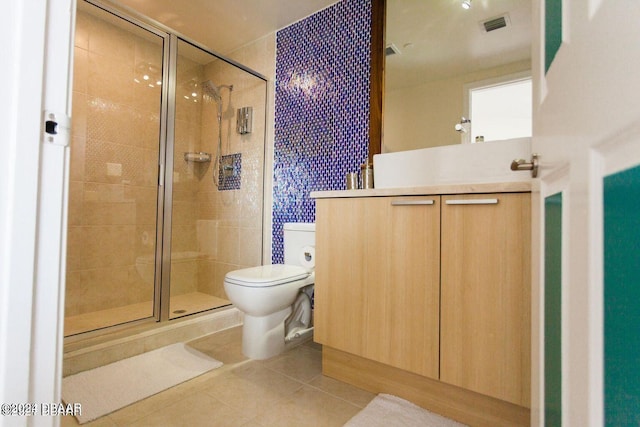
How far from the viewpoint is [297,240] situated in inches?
83.9

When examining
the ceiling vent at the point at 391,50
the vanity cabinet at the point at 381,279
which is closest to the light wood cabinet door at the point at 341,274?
the vanity cabinet at the point at 381,279

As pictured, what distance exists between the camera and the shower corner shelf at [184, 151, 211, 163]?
2.52m

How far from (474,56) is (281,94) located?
149 centimetres

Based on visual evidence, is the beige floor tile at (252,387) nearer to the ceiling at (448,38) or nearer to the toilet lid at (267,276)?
the toilet lid at (267,276)

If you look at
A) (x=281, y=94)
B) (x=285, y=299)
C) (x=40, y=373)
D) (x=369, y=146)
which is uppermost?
(x=281, y=94)

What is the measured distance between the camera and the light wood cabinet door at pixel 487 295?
3.34 feet

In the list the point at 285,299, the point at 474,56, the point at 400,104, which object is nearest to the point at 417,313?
the point at 285,299

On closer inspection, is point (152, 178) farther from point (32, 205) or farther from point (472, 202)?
point (472, 202)

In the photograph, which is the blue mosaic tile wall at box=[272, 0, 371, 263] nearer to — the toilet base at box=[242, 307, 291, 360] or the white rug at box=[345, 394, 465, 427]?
the toilet base at box=[242, 307, 291, 360]

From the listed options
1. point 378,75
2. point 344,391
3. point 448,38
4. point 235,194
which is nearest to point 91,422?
point 344,391

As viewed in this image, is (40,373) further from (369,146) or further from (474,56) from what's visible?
(474,56)

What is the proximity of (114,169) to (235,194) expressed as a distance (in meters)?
0.92

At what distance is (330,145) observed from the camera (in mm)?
2160

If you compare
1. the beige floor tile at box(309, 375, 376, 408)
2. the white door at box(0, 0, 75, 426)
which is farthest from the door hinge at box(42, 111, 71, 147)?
the beige floor tile at box(309, 375, 376, 408)
